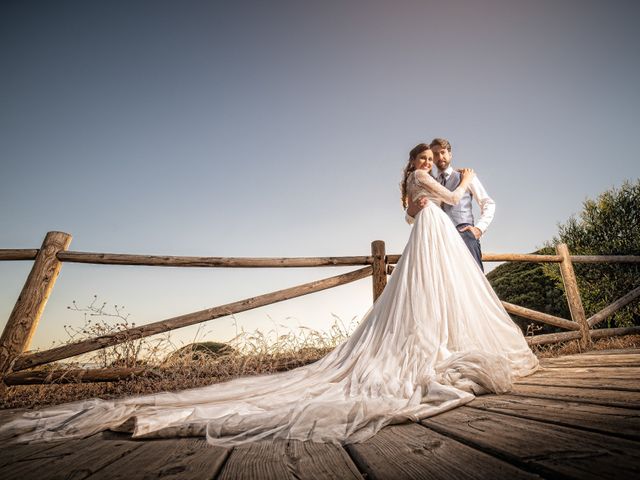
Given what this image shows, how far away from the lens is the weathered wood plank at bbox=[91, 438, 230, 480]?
1006 mm

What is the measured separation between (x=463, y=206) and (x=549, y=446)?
334 centimetres

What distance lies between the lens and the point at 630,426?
1.04 metres

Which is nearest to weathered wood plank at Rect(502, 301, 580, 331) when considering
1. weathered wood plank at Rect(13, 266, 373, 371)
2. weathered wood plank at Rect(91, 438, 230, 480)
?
weathered wood plank at Rect(13, 266, 373, 371)

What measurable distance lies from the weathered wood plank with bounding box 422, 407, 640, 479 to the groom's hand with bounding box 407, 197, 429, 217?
262 centimetres

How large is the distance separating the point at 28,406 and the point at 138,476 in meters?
3.03

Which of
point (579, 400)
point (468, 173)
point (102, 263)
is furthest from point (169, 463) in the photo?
point (468, 173)

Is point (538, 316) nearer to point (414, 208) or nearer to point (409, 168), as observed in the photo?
point (414, 208)

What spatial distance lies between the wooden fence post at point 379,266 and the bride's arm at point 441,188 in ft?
3.74

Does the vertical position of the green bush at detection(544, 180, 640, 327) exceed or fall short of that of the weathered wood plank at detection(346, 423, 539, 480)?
it exceeds it

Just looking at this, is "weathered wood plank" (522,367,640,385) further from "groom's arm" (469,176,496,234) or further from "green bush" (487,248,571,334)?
"green bush" (487,248,571,334)

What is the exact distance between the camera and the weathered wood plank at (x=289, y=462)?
0.94 meters

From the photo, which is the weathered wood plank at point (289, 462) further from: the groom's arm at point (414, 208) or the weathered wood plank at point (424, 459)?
the groom's arm at point (414, 208)

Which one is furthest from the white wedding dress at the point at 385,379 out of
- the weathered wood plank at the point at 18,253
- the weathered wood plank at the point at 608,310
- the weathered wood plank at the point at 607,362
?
the weathered wood plank at the point at 608,310

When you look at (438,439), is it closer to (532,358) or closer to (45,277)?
(532,358)
